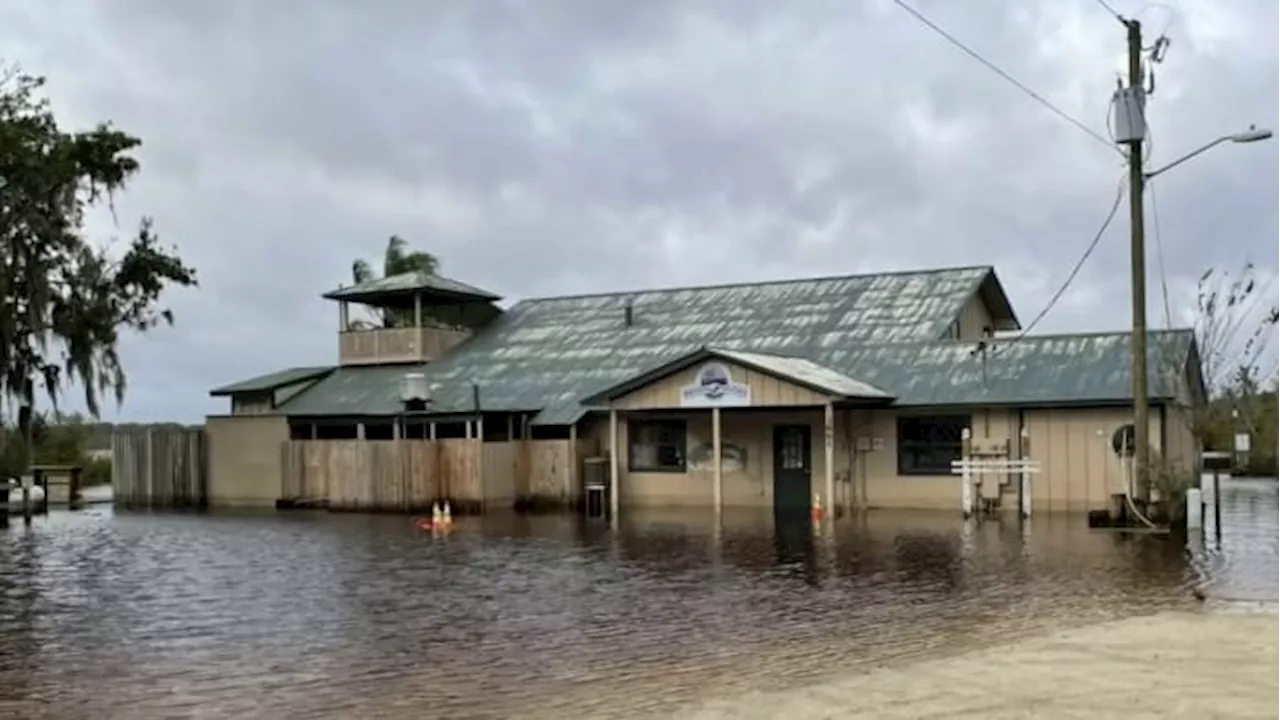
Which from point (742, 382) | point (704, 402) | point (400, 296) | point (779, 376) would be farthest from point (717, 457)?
point (400, 296)

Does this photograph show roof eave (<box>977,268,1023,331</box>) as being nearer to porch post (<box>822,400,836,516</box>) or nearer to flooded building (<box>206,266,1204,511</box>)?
A: flooded building (<box>206,266,1204,511</box>)

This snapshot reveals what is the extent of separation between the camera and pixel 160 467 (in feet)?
112

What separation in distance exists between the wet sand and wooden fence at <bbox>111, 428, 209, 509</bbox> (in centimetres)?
2735

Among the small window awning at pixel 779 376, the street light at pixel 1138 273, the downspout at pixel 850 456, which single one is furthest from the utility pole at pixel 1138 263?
the downspout at pixel 850 456

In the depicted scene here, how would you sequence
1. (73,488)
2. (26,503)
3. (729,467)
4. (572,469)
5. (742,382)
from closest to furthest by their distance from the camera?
(742,382) < (26,503) < (729,467) < (572,469) < (73,488)

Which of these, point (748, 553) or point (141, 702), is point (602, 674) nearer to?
point (141, 702)

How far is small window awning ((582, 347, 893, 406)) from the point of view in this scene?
25.5 m

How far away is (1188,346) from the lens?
26203mm

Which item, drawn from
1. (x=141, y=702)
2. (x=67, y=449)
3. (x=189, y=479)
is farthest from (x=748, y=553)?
(x=67, y=449)

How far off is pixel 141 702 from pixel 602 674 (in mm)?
3082

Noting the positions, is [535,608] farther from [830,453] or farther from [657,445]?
[657,445]

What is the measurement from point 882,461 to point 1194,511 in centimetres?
735

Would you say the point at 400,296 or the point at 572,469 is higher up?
the point at 400,296

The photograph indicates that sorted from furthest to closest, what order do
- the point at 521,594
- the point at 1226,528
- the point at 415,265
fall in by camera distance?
the point at 415,265 < the point at 1226,528 < the point at 521,594
